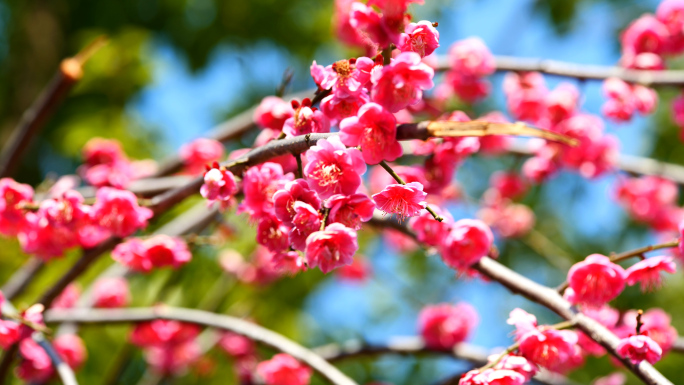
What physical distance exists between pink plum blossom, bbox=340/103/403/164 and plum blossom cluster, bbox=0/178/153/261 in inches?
31.2

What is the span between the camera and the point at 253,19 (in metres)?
5.48

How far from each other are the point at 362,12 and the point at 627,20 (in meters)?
5.00

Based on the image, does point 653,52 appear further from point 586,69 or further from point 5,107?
point 5,107

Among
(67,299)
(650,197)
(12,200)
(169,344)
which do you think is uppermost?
(650,197)

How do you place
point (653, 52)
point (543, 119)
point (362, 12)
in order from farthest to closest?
point (543, 119) < point (653, 52) < point (362, 12)

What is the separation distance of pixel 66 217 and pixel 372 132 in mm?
947

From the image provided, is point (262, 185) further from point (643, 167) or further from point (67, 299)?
point (643, 167)

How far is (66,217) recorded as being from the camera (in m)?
1.56

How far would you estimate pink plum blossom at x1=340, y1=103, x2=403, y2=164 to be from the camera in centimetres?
107

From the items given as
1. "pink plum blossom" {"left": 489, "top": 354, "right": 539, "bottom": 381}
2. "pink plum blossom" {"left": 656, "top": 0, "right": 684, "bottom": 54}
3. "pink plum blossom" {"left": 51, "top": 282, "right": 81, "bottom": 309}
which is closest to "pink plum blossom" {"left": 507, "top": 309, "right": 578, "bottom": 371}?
"pink plum blossom" {"left": 489, "top": 354, "right": 539, "bottom": 381}

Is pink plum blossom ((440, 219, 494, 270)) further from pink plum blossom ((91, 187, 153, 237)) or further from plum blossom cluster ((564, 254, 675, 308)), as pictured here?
pink plum blossom ((91, 187, 153, 237))

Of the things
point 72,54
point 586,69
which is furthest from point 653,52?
point 72,54

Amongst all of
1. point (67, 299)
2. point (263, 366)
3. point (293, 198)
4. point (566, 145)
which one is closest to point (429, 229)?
point (293, 198)

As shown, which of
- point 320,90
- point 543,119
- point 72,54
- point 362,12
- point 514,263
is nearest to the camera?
point 362,12
